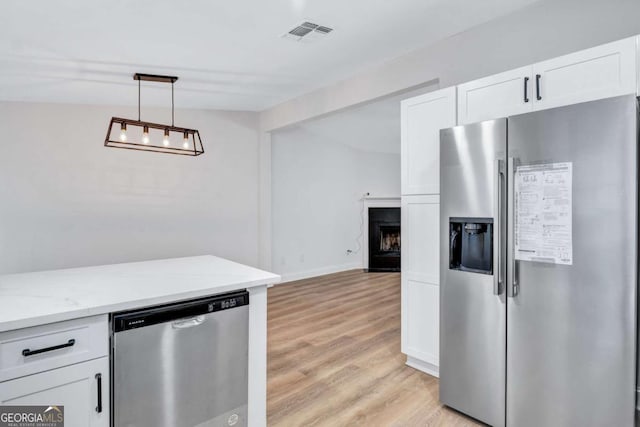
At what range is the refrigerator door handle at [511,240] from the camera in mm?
1891

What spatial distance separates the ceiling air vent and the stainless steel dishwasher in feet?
6.36

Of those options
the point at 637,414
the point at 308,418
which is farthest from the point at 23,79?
the point at 637,414

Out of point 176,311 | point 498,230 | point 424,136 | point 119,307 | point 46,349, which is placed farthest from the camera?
point 424,136

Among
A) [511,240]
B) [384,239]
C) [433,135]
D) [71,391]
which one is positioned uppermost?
[433,135]

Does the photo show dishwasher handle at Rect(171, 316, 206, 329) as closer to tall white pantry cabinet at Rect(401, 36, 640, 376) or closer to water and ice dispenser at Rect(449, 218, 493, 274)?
water and ice dispenser at Rect(449, 218, 493, 274)

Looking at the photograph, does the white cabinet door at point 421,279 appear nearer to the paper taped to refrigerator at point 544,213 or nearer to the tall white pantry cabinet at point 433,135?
the tall white pantry cabinet at point 433,135

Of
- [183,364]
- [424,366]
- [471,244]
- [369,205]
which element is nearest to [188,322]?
[183,364]

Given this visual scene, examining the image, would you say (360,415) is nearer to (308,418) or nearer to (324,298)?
(308,418)

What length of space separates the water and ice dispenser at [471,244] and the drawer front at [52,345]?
188cm

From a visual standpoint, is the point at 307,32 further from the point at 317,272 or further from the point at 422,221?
the point at 317,272

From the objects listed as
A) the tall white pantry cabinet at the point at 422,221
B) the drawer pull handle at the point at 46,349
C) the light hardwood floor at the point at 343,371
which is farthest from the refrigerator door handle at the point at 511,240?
the drawer pull handle at the point at 46,349

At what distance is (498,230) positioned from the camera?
1927mm

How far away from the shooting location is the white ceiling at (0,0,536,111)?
2246mm

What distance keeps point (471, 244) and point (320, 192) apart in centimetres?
433
